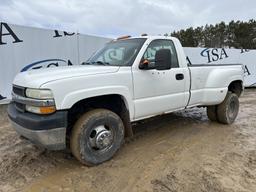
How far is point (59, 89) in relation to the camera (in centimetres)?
332

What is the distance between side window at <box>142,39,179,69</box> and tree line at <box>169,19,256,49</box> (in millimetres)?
32001

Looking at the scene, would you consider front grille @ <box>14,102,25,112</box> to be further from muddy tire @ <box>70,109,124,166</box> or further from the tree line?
the tree line

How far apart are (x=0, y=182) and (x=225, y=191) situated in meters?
2.83

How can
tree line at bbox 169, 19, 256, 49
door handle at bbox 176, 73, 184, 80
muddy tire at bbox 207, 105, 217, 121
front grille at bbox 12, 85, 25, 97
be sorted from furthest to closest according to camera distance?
1. tree line at bbox 169, 19, 256, 49
2. muddy tire at bbox 207, 105, 217, 121
3. door handle at bbox 176, 73, 184, 80
4. front grille at bbox 12, 85, 25, 97

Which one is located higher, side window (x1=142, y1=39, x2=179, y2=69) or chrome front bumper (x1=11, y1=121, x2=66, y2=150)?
side window (x1=142, y1=39, x2=179, y2=69)

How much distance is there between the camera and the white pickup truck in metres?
3.35

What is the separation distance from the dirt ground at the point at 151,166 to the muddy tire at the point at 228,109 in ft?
2.02

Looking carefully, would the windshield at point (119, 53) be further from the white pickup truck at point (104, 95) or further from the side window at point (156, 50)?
the side window at point (156, 50)

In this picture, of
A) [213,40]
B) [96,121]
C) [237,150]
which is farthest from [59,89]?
[213,40]

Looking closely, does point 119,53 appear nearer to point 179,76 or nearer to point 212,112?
point 179,76

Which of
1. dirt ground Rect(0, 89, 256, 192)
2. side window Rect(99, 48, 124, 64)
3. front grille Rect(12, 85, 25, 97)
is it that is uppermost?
side window Rect(99, 48, 124, 64)

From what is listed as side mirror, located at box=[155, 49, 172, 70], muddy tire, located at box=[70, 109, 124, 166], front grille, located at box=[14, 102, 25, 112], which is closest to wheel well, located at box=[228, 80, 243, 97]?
side mirror, located at box=[155, 49, 172, 70]

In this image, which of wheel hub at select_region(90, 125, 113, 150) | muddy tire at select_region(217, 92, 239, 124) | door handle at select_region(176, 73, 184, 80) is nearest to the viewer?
wheel hub at select_region(90, 125, 113, 150)

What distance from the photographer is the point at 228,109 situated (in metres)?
6.20
